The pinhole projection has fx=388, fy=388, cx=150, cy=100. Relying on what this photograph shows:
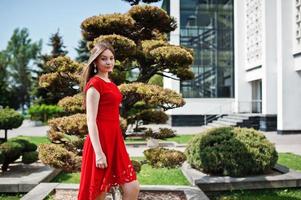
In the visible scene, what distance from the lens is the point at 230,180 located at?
6555mm

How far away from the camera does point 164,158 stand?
16.9ft

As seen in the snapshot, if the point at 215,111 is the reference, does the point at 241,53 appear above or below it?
above

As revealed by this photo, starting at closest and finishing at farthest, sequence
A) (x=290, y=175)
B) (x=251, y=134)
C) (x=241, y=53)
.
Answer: (x=290, y=175) → (x=251, y=134) → (x=241, y=53)

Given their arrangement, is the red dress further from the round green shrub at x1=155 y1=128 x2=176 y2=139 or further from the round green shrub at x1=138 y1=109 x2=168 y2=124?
the round green shrub at x1=138 y1=109 x2=168 y2=124

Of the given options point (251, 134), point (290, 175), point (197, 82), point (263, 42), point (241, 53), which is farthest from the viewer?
point (197, 82)

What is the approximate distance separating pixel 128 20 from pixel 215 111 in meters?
22.4

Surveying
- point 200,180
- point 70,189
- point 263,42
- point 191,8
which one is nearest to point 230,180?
point 200,180

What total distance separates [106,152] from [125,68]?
10.1 ft

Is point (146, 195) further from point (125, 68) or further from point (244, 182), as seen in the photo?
point (125, 68)

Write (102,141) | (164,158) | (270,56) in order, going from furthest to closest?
(270,56) < (164,158) < (102,141)

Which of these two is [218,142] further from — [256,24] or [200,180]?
[256,24]

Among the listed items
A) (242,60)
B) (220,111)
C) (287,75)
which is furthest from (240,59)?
(287,75)

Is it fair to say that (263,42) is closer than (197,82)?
Yes

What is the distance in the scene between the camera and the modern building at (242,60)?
18984 millimetres
